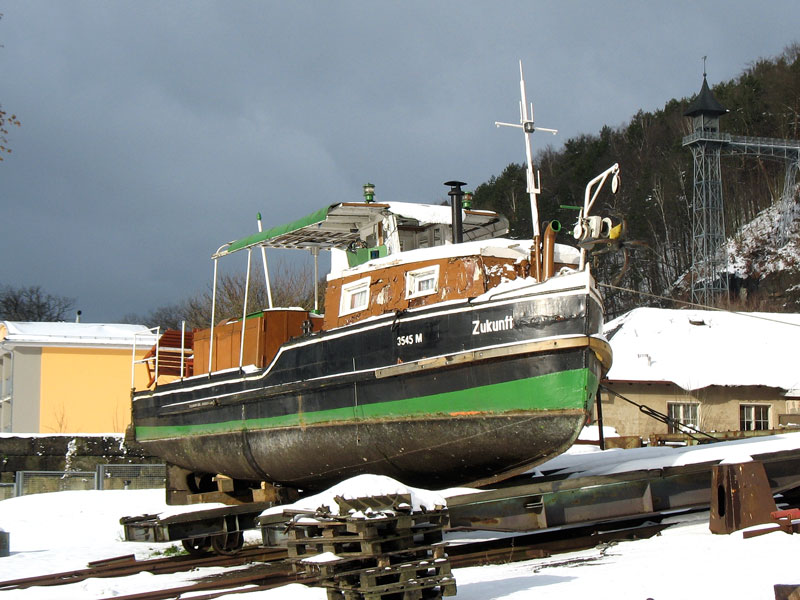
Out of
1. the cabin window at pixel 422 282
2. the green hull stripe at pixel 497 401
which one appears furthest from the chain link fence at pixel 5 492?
the cabin window at pixel 422 282

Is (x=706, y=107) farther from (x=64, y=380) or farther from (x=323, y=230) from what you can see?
(x=323, y=230)

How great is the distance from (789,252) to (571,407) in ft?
156

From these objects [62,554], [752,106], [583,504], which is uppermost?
[752,106]

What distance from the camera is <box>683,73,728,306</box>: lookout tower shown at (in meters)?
47.9

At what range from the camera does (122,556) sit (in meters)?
12.4

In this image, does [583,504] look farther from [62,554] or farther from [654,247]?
[654,247]

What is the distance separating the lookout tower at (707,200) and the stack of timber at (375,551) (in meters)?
41.5

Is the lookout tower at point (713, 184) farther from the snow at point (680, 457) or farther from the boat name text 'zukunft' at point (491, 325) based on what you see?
the boat name text 'zukunft' at point (491, 325)

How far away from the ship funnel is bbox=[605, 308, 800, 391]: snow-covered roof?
15780mm

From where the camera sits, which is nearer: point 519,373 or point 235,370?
point 519,373

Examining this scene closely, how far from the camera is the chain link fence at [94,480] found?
70.7 feet

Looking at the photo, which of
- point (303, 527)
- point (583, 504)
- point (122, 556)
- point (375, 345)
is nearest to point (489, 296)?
point (375, 345)

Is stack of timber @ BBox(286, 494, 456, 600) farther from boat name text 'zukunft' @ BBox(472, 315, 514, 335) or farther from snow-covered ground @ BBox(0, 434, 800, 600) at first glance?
boat name text 'zukunft' @ BBox(472, 315, 514, 335)

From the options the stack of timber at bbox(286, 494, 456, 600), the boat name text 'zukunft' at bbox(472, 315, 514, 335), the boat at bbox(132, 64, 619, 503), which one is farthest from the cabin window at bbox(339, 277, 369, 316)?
the stack of timber at bbox(286, 494, 456, 600)
